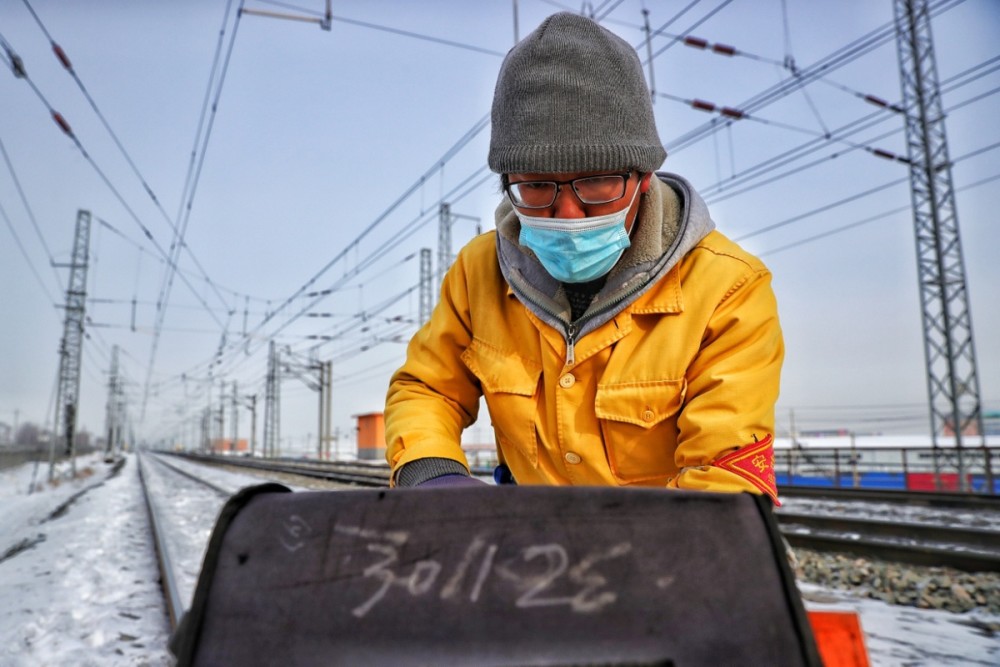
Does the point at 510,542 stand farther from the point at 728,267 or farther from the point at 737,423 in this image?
the point at 728,267

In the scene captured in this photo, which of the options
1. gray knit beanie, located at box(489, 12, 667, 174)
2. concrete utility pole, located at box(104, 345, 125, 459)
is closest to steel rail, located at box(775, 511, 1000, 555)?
gray knit beanie, located at box(489, 12, 667, 174)

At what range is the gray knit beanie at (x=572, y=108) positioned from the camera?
53.1 inches

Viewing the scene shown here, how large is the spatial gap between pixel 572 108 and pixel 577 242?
286 millimetres

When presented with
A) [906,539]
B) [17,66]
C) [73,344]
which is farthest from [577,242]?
[73,344]

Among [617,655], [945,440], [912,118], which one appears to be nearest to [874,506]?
[945,440]

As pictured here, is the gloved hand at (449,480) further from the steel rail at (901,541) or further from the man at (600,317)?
the steel rail at (901,541)

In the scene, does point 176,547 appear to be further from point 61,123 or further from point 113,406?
point 113,406

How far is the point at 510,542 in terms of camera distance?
69 centimetres

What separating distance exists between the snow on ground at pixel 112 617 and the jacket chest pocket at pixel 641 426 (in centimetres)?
137

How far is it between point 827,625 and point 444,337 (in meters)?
1.07

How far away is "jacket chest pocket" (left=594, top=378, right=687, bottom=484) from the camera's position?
1.31 m

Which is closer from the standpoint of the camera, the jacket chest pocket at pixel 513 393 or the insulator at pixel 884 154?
the jacket chest pocket at pixel 513 393

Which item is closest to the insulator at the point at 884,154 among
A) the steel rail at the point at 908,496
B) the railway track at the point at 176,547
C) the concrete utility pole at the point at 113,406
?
the steel rail at the point at 908,496

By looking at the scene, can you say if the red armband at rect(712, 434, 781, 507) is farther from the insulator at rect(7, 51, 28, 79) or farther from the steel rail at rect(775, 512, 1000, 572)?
the insulator at rect(7, 51, 28, 79)
